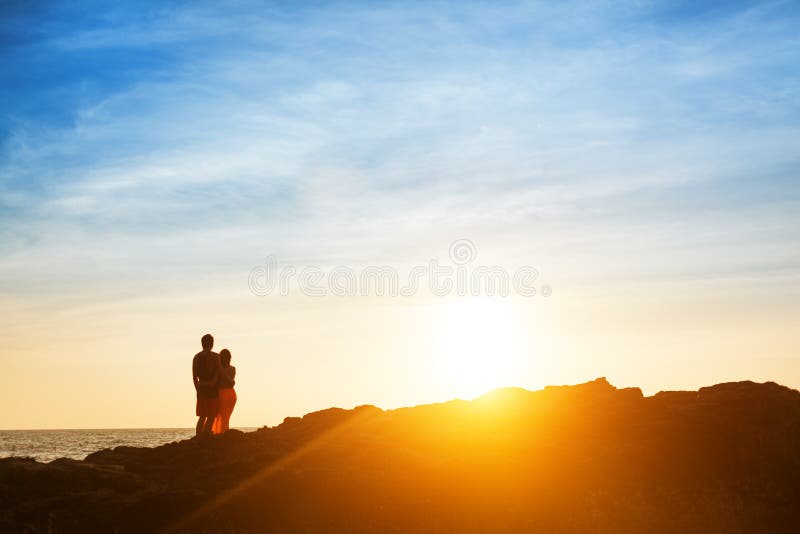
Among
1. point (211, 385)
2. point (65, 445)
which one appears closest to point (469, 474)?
point (211, 385)

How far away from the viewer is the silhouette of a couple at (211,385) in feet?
60.3

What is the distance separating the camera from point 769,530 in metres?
14.4

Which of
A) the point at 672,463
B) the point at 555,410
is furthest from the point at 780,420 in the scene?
the point at 555,410

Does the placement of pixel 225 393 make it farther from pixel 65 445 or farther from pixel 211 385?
pixel 65 445

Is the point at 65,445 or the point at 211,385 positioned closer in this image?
the point at 211,385

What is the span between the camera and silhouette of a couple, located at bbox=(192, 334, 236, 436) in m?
18.4

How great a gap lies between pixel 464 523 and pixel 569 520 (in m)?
1.74

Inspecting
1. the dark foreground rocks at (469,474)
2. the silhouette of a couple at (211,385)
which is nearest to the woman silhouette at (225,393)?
the silhouette of a couple at (211,385)

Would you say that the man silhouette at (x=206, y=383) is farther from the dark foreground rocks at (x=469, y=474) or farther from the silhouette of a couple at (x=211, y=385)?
the dark foreground rocks at (x=469, y=474)

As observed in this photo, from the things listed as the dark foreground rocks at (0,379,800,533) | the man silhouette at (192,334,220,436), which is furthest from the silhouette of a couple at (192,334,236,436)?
the dark foreground rocks at (0,379,800,533)

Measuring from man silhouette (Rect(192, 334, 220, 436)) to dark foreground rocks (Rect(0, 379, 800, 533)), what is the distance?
1496 mm

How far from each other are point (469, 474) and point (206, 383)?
664cm

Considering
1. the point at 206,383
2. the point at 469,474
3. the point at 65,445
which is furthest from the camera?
the point at 65,445

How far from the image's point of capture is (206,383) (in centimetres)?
1836
